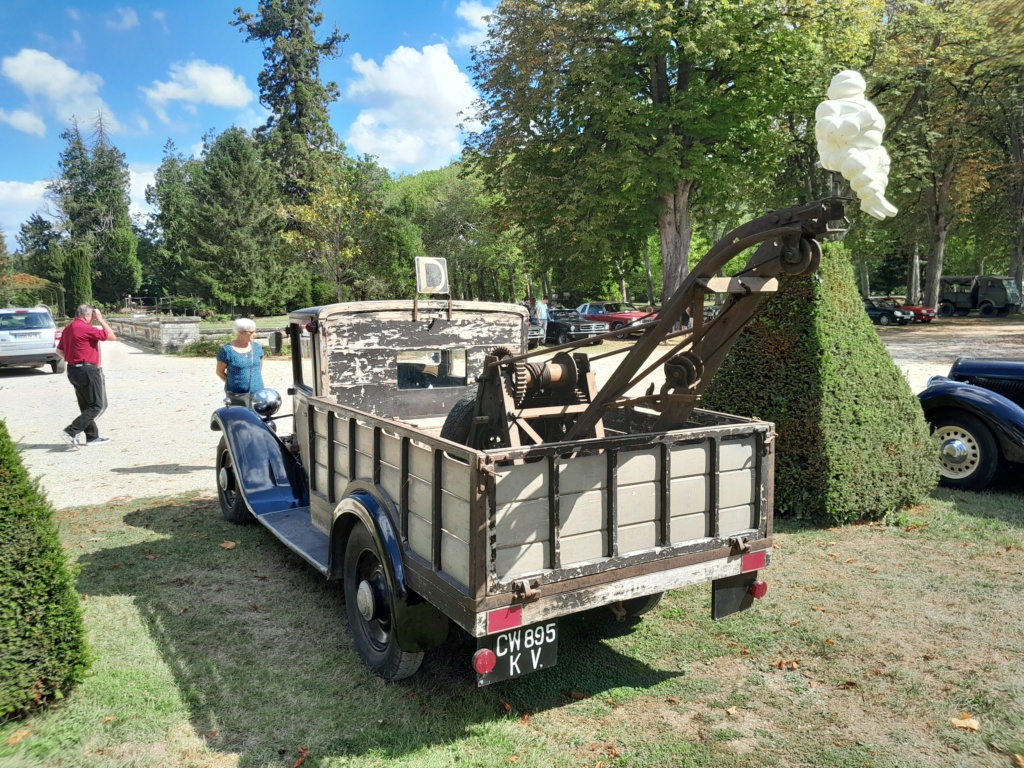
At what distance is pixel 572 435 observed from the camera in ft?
13.7

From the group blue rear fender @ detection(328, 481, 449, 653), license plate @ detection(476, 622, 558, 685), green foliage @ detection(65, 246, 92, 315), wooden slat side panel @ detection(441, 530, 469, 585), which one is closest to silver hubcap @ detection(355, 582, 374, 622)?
blue rear fender @ detection(328, 481, 449, 653)

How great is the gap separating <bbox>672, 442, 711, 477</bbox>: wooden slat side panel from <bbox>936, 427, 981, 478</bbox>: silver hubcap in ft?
17.0

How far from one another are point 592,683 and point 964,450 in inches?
220

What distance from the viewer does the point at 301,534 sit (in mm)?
5477

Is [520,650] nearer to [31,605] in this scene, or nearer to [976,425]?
[31,605]

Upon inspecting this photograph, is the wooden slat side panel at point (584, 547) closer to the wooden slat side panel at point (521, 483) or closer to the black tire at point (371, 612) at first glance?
the wooden slat side panel at point (521, 483)

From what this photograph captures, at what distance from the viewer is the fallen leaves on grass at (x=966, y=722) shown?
364cm

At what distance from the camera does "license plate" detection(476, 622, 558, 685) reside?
3.40 meters

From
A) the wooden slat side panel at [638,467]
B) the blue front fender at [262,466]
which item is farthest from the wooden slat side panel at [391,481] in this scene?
the blue front fender at [262,466]

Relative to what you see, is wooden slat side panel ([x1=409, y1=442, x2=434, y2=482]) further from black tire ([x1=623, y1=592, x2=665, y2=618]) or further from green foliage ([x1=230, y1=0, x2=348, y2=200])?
green foliage ([x1=230, y1=0, x2=348, y2=200])

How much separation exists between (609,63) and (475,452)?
23.4 meters

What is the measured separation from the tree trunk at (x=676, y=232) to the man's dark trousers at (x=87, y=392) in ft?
62.9

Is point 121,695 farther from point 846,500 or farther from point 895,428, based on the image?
point 895,428

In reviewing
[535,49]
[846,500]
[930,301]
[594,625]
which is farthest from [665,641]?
[930,301]
